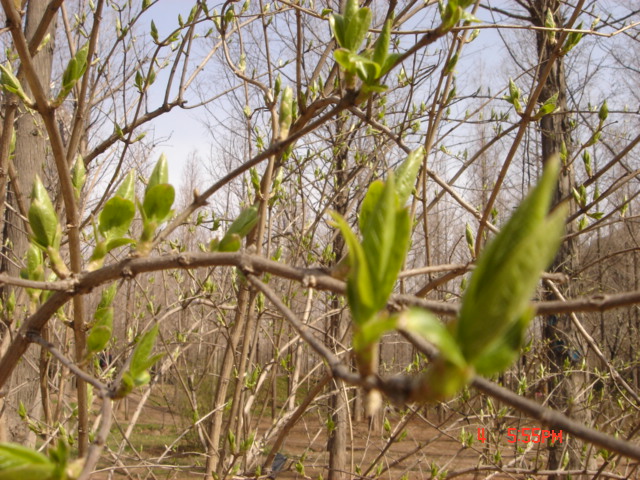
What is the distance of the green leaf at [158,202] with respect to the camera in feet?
2.44

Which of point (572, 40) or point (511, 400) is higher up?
point (572, 40)

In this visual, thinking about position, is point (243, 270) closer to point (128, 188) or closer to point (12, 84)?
point (128, 188)

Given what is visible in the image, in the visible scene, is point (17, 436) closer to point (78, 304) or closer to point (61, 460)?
point (78, 304)

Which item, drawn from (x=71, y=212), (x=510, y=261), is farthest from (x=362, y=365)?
(x=71, y=212)

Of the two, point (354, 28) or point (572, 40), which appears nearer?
point (354, 28)

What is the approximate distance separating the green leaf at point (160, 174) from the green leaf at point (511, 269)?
571 millimetres

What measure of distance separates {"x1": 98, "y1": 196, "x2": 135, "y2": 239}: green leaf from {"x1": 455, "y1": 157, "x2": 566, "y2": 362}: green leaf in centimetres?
56

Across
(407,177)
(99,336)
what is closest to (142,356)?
(99,336)

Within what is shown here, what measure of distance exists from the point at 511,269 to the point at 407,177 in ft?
1.12

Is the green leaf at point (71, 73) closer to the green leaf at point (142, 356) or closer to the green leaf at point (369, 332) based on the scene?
the green leaf at point (142, 356)

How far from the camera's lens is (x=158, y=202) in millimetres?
750

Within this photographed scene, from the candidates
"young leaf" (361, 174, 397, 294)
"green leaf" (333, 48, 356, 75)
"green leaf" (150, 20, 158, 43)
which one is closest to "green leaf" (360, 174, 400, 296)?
"young leaf" (361, 174, 397, 294)
